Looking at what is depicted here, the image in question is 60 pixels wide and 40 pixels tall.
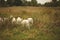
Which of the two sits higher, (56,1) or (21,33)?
(56,1)

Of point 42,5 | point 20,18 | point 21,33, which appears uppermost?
point 42,5

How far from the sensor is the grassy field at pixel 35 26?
2357mm

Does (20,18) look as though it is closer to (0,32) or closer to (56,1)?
(0,32)

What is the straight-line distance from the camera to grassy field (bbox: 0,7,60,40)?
7.73 ft

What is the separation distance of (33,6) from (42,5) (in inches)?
4.7

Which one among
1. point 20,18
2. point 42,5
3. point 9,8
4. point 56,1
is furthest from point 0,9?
point 56,1

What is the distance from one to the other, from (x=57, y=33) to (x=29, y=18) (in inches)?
16.1

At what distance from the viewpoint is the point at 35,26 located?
7.89 feet

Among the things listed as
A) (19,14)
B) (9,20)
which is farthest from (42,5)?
(9,20)

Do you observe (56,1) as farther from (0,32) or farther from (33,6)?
(0,32)

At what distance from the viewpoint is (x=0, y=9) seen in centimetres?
248

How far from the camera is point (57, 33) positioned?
2361mm

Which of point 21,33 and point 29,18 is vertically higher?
point 29,18

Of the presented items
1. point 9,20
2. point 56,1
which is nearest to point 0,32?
point 9,20
